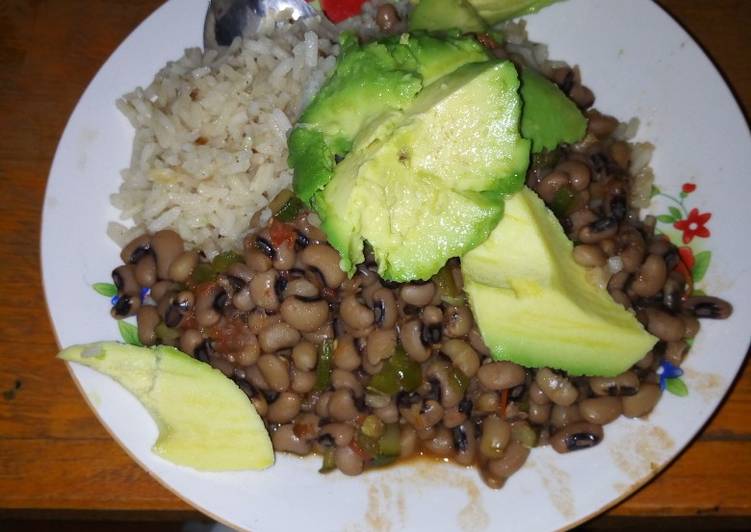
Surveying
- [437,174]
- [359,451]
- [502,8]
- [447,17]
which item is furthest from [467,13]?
[359,451]

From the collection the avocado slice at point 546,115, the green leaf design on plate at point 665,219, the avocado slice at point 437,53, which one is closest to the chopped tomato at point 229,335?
the avocado slice at point 437,53

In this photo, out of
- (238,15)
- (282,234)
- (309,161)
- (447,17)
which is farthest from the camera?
(238,15)

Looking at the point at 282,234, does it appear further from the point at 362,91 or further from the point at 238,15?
the point at 238,15

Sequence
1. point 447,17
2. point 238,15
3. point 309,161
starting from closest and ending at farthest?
1. point 309,161
2. point 447,17
3. point 238,15

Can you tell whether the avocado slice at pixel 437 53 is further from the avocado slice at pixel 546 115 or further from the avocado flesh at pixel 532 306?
the avocado flesh at pixel 532 306

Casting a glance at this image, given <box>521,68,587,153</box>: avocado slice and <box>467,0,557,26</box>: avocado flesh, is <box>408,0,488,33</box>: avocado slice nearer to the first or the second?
<box>467,0,557,26</box>: avocado flesh

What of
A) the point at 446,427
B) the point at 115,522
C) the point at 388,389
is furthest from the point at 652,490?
the point at 115,522

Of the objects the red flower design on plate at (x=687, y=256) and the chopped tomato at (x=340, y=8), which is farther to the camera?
the chopped tomato at (x=340, y=8)
